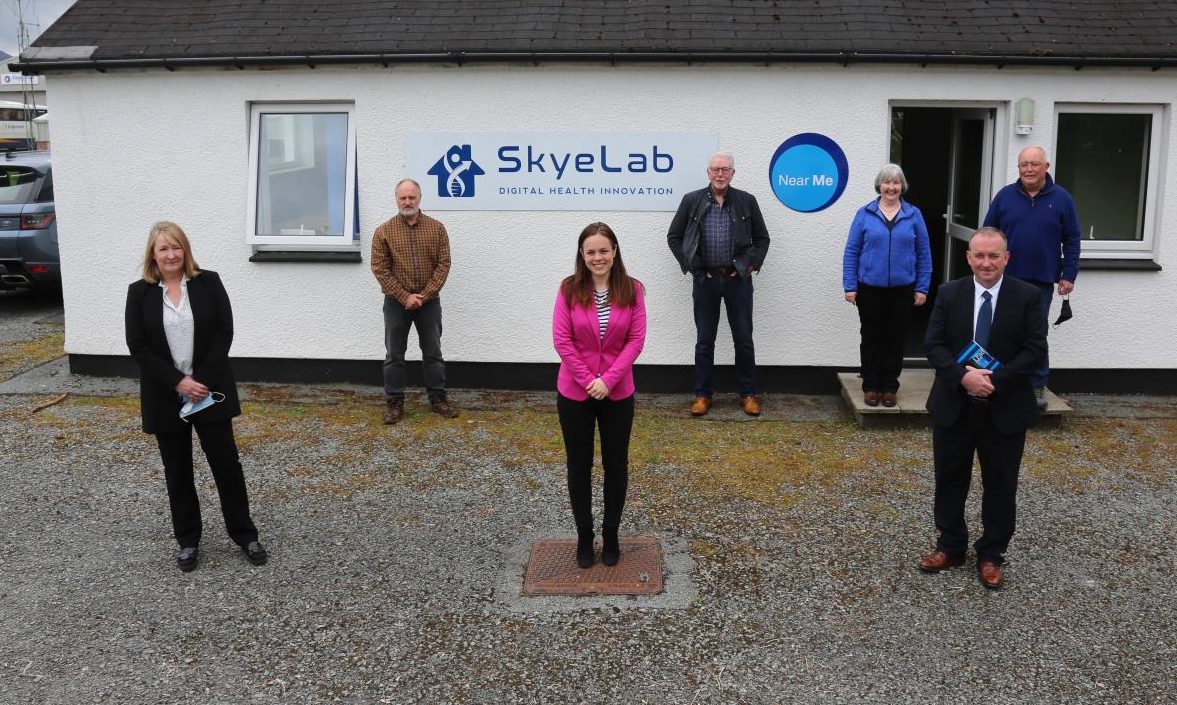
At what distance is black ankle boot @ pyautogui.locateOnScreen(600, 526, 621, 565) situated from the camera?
18.0 ft

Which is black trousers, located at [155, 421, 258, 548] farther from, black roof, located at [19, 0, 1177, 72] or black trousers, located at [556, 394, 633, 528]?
black roof, located at [19, 0, 1177, 72]

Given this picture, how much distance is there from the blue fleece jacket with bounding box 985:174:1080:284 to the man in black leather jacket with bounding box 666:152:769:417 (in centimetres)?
180

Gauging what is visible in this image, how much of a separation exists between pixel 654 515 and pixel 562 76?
4119 mm

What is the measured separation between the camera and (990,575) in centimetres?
527

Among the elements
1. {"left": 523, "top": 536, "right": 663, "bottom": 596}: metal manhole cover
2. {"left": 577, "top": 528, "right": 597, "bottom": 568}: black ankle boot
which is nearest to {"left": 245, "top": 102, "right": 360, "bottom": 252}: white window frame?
{"left": 523, "top": 536, "right": 663, "bottom": 596}: metal manhole cover

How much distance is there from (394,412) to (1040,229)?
16.5 ft

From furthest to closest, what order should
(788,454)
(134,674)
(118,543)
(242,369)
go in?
1. (242,369)
2. (788,454)
3. (118,543)
4. (134,674)

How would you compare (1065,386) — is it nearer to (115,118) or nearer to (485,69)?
(485,69)

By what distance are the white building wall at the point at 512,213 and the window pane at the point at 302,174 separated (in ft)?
0.77

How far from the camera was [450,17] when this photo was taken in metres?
9.02

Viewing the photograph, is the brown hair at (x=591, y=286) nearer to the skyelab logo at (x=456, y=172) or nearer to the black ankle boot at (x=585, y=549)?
the black ankle boot at (x=585, y=549)

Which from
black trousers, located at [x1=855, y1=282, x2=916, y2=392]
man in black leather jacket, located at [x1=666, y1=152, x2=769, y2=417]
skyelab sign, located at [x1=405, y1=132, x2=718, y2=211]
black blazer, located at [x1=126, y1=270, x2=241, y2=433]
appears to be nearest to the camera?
black blazer, located at [x1=126, y1=270, x2=241, y2=433]

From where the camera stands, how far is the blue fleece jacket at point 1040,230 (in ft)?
24.6

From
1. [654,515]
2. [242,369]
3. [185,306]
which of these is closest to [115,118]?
[242,369]
